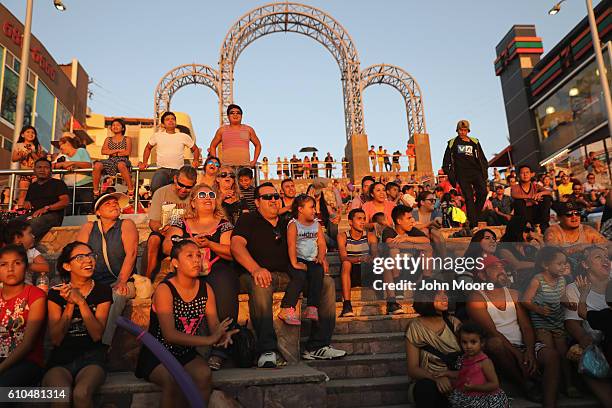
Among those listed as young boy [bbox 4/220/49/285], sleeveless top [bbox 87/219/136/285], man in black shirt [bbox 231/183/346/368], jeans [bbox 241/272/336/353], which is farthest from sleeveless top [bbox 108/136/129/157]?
jeans [bbox 241/272/336/353]

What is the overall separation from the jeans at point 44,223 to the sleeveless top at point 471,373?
6.22 metres

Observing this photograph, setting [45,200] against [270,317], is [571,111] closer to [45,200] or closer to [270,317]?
[270,317]

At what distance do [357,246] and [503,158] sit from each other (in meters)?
31.2

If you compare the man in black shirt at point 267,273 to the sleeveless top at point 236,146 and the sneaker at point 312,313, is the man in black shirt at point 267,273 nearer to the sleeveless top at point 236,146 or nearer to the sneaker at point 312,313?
the sneaker at point 312,313

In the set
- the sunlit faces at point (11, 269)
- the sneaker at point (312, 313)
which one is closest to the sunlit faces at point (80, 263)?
the sunlit faces at point (11, 269)

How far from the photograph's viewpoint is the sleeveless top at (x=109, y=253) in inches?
173

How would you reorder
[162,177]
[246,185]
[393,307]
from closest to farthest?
[393,307]
[246,185]
[162,177]

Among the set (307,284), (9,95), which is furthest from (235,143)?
(9,95)

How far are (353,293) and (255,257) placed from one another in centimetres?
164

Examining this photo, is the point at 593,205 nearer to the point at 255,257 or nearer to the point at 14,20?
the point at 255,257

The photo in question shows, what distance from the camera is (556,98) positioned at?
25516mm

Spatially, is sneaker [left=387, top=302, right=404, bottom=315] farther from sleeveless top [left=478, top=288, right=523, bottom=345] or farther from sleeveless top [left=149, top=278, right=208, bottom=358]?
sleeveless top [left=149, top=278, right=208, bottom=358]

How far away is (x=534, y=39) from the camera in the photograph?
28.8 m

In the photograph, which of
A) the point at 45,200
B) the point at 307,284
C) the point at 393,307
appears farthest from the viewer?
the point at 45,200
